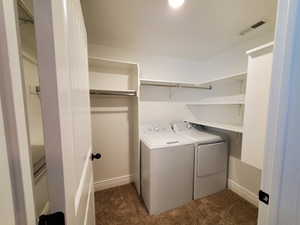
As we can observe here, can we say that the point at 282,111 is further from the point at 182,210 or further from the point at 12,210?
the point at 182,210

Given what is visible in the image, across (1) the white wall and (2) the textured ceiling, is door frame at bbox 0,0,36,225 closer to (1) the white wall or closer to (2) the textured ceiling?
(2) the textured ceiling

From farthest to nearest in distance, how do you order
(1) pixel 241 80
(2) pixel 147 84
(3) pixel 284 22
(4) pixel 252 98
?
1. (2) pixel 147 84
2. (1) pixel 241 80
3. (4) pixel 252 98
4. (3) pixel 284 22

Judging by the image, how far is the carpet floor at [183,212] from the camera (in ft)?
5.25

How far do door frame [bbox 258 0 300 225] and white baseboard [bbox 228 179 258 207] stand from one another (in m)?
1.60

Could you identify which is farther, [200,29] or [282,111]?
[200,29]

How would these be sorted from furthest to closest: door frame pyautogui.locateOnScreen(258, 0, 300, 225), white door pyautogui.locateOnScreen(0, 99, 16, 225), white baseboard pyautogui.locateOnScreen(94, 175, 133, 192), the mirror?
white baseboard pyautogui.locateOnScreen(94, 175, 133, 192), the mirror, door frame pyautogui.locateOnScreen(258, 0, 300, 225), white door pyautogui.locateOnScreen(0, 99, 16, 225)

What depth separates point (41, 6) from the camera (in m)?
0.37

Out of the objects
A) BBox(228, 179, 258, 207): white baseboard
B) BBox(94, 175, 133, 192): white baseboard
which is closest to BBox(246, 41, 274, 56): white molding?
BBox(228, 179, 258, 207): white baseboard

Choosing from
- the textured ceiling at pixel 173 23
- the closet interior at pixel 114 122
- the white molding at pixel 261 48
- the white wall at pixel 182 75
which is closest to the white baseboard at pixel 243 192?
the white wall at pixel 182 75

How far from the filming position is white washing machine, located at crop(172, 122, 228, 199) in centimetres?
186

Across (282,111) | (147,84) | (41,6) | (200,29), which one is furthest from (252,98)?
(41,6)

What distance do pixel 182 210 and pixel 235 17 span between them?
2372 mm

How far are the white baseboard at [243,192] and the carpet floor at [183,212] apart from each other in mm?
68

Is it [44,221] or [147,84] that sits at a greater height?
[147,84]
